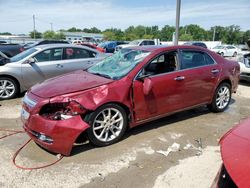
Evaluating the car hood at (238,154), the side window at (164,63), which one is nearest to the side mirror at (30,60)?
the side window at (164,63)

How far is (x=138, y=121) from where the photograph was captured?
439cm

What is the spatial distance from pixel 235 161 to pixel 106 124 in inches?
94.9

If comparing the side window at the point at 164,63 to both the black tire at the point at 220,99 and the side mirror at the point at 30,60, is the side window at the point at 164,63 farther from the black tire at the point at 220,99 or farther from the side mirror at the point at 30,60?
the side mirror at the point at 30,60

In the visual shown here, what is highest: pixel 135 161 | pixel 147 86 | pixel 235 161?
pixel 147 86

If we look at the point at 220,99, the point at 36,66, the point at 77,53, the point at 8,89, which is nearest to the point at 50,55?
the point at 36,66

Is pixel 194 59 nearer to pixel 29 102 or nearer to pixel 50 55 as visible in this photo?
pixel 29 102

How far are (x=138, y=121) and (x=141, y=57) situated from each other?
44.3 inches

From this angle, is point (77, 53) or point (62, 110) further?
point (77, 53)

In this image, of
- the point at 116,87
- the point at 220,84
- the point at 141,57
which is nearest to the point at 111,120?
the point at 116,87

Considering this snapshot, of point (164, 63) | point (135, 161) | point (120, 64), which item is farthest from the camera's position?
point (164, 63)

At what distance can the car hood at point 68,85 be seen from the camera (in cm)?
383

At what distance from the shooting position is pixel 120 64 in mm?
4734

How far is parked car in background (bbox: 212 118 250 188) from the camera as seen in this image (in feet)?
5.57

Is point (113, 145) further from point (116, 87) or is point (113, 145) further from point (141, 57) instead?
point (141, 57)
